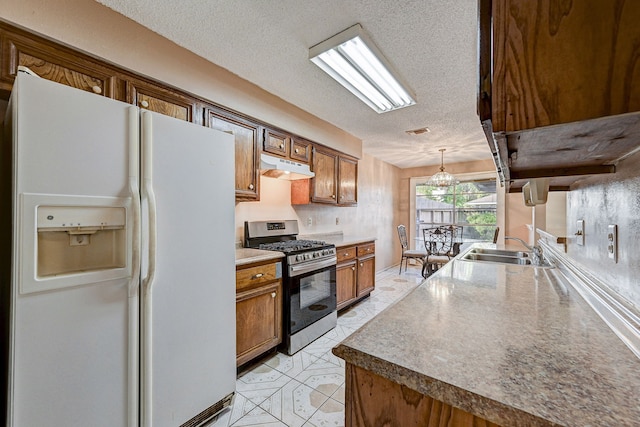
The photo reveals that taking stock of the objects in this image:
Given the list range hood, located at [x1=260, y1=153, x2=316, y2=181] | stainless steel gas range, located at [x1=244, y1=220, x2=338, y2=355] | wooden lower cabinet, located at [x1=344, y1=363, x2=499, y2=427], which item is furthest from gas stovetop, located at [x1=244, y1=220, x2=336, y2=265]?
wooden lower cabinet, located at [x1=344, y1=363, x2=499, y2=427]

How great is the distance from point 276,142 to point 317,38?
1035mm

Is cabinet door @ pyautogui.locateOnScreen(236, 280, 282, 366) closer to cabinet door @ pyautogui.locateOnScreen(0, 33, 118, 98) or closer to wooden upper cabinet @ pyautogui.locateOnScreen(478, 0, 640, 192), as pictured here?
cabinet door @ pyautogui.locateOnScreen(0, 33, 118, 98)

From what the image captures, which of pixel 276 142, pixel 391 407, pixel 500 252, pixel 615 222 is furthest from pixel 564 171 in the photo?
pixel 276 142

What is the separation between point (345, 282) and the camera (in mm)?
3078

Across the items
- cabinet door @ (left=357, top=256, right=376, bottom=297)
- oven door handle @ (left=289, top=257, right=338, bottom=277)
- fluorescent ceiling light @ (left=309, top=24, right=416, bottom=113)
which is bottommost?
cabinet door @ (left=357, top=256, right=376, bottom=297)

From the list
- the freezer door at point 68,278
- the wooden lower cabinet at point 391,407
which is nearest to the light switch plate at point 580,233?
the wooden lower cabinet at point 391,407

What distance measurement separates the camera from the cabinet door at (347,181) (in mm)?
3463

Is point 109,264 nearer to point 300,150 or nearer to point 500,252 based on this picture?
point 300,150

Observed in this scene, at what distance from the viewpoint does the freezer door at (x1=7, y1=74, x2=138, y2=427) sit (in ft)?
3.10

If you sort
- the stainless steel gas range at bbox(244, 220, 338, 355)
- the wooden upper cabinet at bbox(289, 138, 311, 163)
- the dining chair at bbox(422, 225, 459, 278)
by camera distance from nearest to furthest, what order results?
the stainless steel gas range at bbox(244, 220, 338, 355)
the wooden upper cabinet at bbox(289, 138, 311, 163)
the dining chair at bbox(422, 225, 459, 278)

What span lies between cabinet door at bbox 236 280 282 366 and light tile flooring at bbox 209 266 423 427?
161 millimetres

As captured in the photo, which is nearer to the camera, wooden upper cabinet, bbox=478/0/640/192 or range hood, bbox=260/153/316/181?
wooden upper cabinet, bbox=478/0/640/192

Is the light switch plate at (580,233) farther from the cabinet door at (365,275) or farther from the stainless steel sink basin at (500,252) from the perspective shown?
the cabinet door at (365,275)

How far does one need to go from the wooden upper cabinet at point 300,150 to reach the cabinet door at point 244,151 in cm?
47
